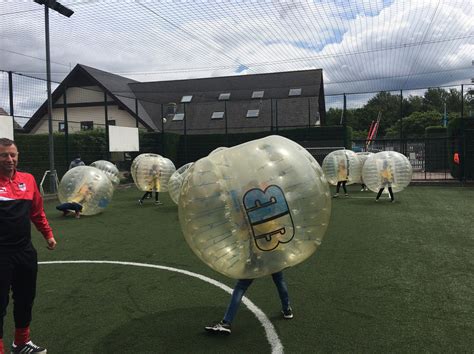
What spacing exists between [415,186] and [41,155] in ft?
53.2

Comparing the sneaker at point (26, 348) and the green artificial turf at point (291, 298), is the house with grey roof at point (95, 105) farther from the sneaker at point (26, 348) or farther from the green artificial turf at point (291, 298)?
the sneaker at point (26, 348)

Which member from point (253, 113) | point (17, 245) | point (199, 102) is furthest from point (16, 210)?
point (199, 102)

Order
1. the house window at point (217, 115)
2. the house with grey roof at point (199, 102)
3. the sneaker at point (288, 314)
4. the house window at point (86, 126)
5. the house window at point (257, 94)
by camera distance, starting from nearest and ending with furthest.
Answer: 1. the sneaker at point (288, 314)
2. the house window at point (86, 126)
3. the house with grey roof at point (199, 102)
4. the house window at point (217, 115)
5. the house window at point (257, 94)

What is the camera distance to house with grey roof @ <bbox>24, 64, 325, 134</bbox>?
2797 cm

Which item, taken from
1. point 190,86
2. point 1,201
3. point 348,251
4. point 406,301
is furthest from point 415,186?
point 190,86

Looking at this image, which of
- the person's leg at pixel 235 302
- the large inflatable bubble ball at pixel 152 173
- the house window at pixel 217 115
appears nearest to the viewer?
the person's leg at pixel 235 302

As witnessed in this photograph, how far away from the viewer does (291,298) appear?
4785mm

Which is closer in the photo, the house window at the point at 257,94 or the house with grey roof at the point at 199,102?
the house with grey roof at the point at 199,102

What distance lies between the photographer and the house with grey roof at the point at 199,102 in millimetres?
27969

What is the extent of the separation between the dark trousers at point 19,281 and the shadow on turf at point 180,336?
709 millimetres

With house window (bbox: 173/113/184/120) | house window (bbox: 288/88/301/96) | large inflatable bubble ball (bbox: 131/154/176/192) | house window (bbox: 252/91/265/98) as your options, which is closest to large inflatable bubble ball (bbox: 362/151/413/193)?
large inflatable bubble ball (bbox: 131/154/176/192)

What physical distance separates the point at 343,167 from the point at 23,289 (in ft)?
41.5

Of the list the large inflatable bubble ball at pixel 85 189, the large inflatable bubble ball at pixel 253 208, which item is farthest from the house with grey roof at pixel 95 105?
the large inflatable bubble ball at pixel 253 208

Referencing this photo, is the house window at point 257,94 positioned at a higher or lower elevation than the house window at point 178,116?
higher
